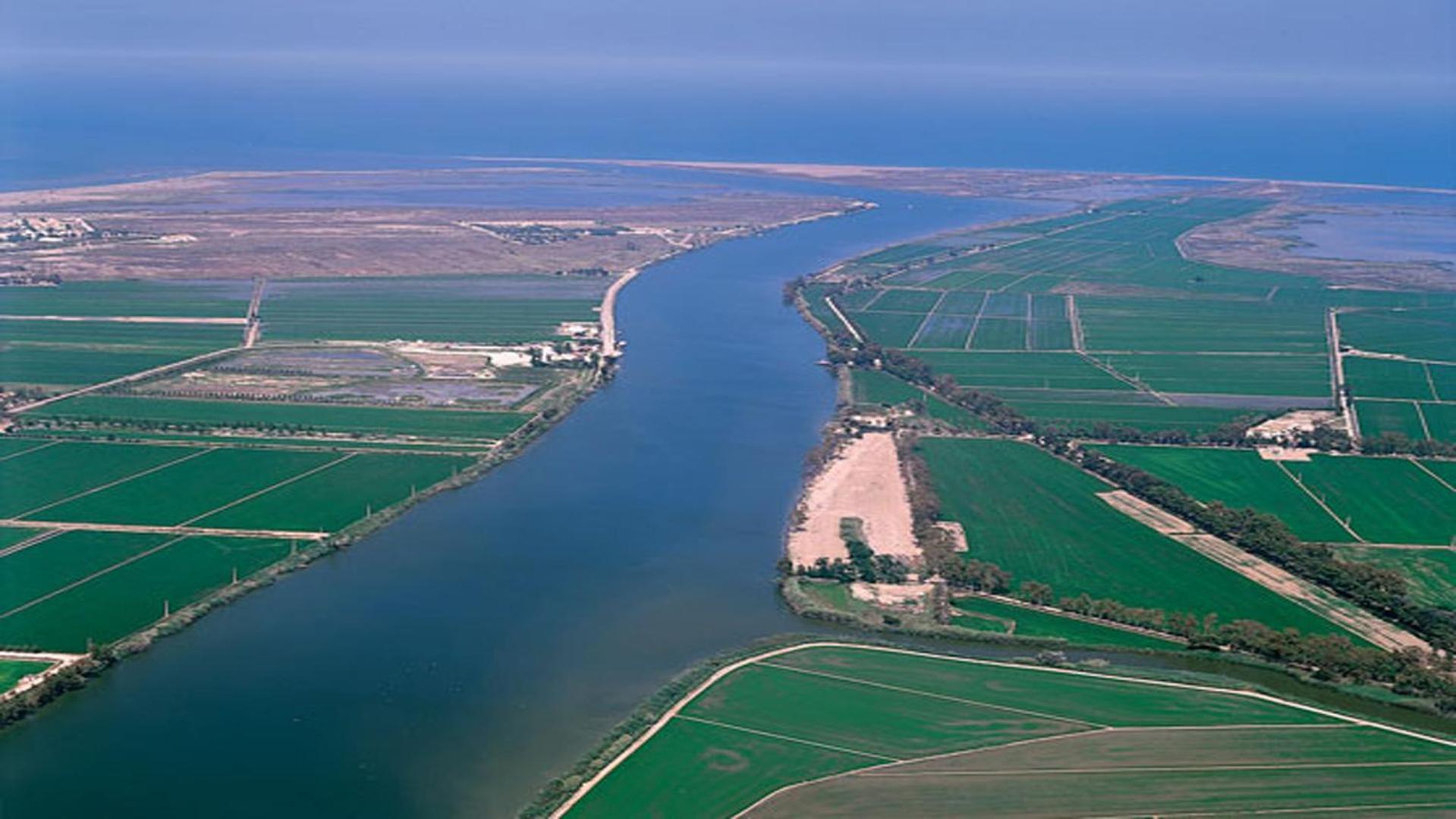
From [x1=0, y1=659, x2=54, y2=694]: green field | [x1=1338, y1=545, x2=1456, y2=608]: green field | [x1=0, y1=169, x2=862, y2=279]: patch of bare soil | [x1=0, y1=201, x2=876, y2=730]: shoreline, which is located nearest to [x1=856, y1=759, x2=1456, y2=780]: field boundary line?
[x1=1338, y1=545, x2=1456, y2=608]: green field

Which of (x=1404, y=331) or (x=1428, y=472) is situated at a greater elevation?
(x=1404, y=331)

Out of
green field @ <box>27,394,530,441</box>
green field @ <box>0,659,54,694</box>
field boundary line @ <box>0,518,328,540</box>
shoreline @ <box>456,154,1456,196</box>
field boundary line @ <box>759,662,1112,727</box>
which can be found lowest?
green field @ <box>0,659,54,694</box>

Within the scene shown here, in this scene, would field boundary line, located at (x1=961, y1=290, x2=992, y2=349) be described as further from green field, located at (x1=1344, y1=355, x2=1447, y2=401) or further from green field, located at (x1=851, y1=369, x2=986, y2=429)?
green field, located at (x1=1344, y1=355, x2=1447, y2=401)

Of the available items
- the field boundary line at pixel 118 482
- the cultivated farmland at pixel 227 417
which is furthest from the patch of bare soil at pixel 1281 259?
the field boundary line at pixel 118 482

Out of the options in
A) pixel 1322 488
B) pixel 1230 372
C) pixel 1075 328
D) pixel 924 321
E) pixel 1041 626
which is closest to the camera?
pixel 1041 626

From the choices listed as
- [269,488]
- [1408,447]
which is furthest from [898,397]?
[269,488]

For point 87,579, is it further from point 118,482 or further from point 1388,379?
point 1388,379
